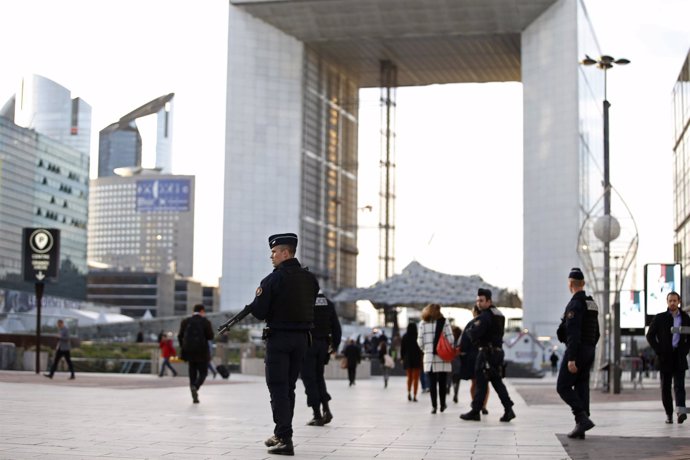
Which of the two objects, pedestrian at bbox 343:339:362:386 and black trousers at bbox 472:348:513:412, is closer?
black trousers at bbox 472:348:513:412

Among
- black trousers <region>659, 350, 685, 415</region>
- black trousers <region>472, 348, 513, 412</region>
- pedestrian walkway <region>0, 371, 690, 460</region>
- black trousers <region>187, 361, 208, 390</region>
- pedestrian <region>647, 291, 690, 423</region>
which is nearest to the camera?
pedestrian walkway <region>0, 371, 690, 460</region>

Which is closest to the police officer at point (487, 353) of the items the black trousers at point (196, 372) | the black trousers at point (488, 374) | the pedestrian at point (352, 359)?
the black trousers at point (488, 374)

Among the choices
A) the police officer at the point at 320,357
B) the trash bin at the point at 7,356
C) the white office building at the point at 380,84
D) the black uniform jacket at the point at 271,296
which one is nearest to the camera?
the black uniform jacket at the point at 271,296

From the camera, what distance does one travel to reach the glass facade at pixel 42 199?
152 meters

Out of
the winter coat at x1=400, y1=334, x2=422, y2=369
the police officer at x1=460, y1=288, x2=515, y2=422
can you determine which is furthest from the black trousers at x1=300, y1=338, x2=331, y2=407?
the winter coat at x1=400, y1=334, x2=422, y2=369

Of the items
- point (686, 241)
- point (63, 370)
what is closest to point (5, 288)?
point (686, 241)

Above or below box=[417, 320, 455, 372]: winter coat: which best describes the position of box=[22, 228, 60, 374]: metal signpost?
above

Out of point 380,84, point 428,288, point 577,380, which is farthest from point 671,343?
point 380,84

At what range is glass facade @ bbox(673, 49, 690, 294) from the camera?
6359 cm

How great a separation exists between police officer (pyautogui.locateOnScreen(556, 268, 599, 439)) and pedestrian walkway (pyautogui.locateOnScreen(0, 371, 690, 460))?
0.46m

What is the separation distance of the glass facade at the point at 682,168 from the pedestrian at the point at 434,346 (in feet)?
152

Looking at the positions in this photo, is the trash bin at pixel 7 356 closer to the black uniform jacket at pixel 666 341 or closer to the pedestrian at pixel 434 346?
the pedestrian at pixel 434 346

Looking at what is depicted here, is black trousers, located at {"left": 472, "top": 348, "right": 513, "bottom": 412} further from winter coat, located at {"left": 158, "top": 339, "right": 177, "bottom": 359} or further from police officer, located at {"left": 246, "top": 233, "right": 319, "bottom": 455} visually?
winter coat, located at {"left": 158, "top": 339, "right": 177, "bottom": 359}

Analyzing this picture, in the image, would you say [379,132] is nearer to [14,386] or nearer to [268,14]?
[268,14]
